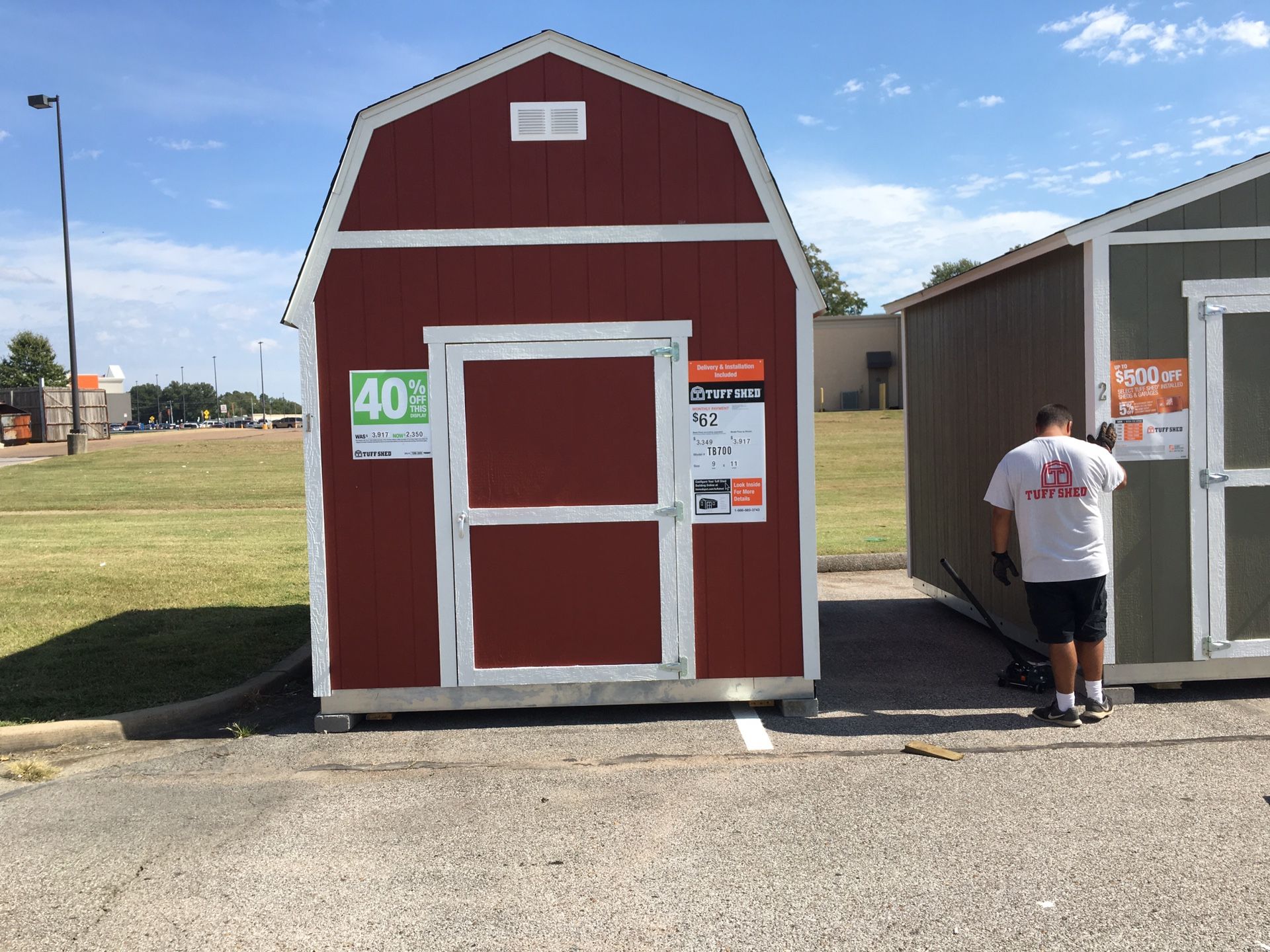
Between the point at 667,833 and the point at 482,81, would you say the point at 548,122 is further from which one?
the point at 667,833

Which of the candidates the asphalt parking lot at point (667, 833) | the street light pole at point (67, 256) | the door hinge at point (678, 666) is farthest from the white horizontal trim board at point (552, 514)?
the street light pole at point (67, 256)

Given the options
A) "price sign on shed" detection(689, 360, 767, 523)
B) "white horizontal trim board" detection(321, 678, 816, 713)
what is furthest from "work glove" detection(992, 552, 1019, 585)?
"price sign on shed" detection(689, 360, 767, 523)

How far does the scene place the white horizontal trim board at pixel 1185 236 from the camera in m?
6.06

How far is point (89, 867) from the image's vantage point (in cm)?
409

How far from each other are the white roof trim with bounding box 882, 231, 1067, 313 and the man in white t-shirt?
1.16m

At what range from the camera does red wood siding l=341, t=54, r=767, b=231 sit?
231 inches

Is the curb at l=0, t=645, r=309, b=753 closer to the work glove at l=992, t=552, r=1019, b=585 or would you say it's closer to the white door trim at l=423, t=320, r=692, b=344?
the white door trim at l=423, t=320, r=692, b=344

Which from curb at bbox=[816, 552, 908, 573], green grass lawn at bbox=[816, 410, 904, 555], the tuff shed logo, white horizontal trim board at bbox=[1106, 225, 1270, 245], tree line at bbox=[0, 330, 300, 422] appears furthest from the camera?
tree line at bbox=[0, 330, 300, 422]

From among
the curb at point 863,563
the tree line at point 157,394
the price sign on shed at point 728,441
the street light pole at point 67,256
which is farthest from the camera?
the tree line at point 157,394

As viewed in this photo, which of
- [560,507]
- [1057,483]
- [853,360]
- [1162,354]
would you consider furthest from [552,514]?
[853,360]

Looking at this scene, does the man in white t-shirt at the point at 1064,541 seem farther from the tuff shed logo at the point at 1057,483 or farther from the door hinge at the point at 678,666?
the door hinge at the point at 678,666

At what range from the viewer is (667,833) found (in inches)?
169

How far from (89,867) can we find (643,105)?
468 cm

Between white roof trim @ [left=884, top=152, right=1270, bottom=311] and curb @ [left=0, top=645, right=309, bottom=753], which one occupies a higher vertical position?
white roof trim @ [left=884, top=152, right=1270, bottom=311]
